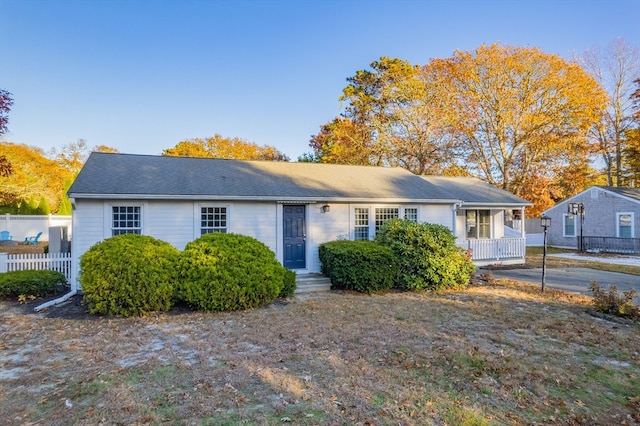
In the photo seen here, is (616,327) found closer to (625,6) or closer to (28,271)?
(28,271)

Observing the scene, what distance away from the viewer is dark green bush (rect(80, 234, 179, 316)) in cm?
686

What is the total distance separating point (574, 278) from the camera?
11.9m

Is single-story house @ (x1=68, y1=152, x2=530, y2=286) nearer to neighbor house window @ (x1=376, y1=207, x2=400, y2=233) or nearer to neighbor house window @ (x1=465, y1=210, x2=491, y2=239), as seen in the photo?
neighbor house window @ (x1=376, y1=207, x2=400, y2=233)

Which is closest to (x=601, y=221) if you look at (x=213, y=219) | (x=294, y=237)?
(x=294, y=237)

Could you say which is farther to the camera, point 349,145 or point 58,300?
point 349,145

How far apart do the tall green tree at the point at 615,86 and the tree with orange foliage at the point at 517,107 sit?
14.9ft

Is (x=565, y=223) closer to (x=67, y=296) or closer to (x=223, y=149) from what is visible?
(x=67, y=296)

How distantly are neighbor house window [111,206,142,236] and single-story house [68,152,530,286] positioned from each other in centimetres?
2

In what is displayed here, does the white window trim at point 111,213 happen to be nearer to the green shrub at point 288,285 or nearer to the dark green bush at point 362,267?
the green shrub at point 288,285

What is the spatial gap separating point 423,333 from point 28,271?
31.0 feet

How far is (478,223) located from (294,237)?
888cm

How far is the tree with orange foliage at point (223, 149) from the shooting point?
32938mm

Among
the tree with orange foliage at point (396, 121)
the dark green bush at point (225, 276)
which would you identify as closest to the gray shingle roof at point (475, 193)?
the tree with orange foliage at point (396, 121)

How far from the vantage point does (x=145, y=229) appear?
30.7 feet
